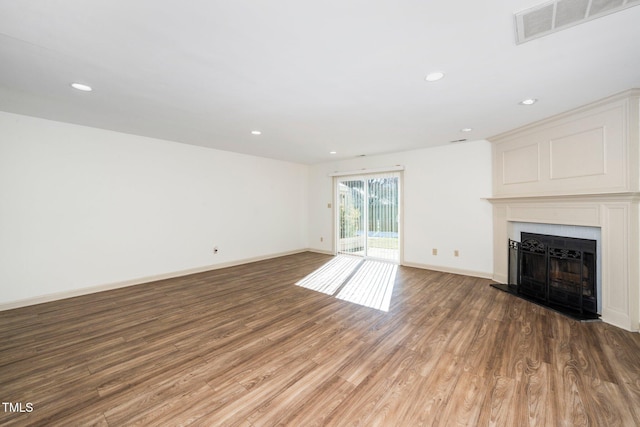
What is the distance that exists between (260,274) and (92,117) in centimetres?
350

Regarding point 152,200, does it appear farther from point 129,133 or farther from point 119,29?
point 119,29

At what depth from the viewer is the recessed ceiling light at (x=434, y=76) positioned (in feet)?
7.38

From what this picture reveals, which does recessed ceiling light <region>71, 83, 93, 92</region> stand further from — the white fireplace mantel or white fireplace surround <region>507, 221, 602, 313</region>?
white fireplace surround <region>507, 221, 602, 313</region>

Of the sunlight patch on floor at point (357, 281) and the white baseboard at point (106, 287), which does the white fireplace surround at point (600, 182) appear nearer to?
the sunlight patch on floor at point (357, 281)

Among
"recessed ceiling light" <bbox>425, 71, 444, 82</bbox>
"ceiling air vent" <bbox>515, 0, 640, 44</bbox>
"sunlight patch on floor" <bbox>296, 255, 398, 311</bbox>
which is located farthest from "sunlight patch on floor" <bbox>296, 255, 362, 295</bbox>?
"ceiling air vent" <bbox>515, 0, 640, 44</bbox>

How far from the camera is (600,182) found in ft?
9.64

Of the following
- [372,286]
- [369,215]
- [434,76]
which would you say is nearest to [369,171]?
[369,215]

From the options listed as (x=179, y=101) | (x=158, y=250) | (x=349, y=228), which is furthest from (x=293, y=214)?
(x=179, y=101)

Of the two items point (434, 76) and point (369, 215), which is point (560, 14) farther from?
point (369, 215)

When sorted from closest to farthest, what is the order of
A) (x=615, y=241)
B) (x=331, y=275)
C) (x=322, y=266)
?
(x=615, y=241)
(x=331, y=275)
(x=322, y=266)

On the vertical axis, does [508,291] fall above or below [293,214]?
below

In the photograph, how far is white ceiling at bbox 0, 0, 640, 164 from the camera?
1.57m

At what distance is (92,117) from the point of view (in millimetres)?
3467

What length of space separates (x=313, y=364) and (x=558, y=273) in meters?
3.47
